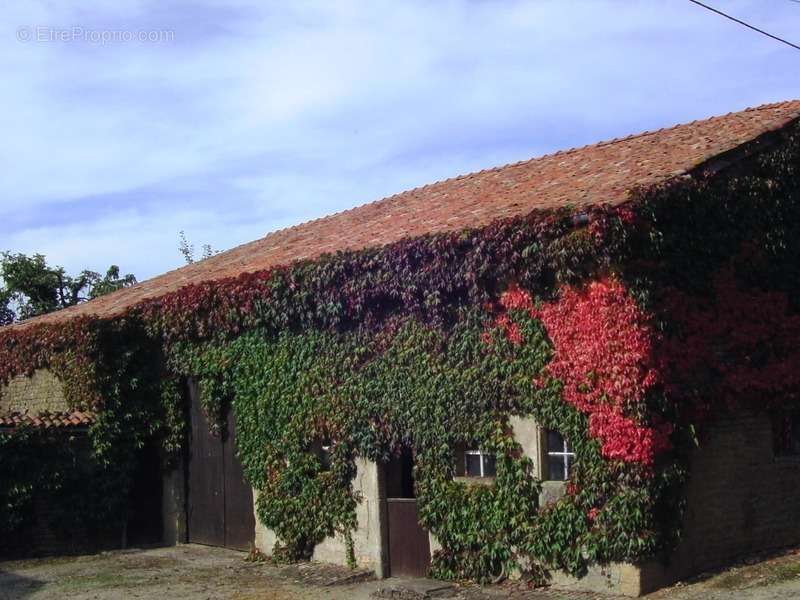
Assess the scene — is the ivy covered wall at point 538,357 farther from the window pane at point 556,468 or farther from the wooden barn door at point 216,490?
the wooden barn door at point 216,490

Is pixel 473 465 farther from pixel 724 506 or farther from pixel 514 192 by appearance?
pixel 514 192

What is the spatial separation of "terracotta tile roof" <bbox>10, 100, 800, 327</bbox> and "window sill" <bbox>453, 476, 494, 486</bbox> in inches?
122

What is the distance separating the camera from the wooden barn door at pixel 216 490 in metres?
16.1

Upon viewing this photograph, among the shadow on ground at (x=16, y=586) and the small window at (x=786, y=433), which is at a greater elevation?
the small window at (x=786, y=433)

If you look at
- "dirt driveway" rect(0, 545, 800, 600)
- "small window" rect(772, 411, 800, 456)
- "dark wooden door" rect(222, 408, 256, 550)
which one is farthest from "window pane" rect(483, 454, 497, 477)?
"dark wooden door" rect(222, 408, 256, 550)

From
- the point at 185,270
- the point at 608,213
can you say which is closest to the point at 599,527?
the point at 608,213

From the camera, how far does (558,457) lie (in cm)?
1148

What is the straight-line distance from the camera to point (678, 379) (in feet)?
35.9

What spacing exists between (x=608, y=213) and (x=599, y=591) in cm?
406

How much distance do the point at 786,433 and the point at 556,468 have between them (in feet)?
9.68

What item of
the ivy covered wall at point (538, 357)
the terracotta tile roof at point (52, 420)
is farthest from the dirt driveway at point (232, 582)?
the terracotta tile roof at point (52, 420)

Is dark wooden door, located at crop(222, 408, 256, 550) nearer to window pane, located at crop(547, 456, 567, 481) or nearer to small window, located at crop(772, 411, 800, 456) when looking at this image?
window pane, located at crop(547, 456, 567, 481)

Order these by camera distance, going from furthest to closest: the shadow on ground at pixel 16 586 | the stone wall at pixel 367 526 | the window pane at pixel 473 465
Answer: the shadow on ground at pixel 16 586 → the stone wall at pixel 367 526 → the window pane at pixel 473 465

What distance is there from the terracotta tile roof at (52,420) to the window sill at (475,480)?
25.7ft
